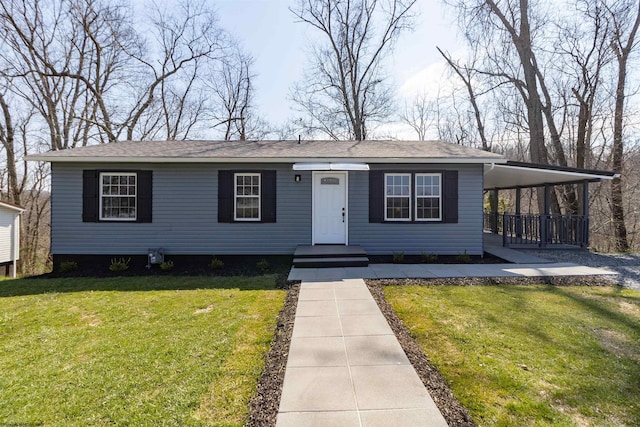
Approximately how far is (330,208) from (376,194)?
1.31 m

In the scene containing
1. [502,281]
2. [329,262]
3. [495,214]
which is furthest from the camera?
[495,214]

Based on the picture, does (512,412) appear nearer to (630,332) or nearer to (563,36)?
(630,332)

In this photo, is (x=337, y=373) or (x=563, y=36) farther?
(x=563, y=36)

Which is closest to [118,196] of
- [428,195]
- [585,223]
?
[428,195]

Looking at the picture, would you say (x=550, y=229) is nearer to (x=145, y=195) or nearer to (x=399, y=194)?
(x=399, y=194)

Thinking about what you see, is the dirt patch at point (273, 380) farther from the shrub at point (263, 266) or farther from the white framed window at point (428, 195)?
the white framed window at point (428, 195)

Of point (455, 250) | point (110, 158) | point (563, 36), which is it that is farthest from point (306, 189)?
point (563, 36)

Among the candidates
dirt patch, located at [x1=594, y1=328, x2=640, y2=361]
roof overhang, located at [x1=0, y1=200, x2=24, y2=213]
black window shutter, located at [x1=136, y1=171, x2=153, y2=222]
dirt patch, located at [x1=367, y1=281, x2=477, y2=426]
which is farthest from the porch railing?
roof overhang, located at [x1=0, y1=200, x2=24, y2=213]

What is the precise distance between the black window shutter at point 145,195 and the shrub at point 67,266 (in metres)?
1.86

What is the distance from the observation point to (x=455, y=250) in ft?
28.9

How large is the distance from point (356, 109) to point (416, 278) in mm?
14897

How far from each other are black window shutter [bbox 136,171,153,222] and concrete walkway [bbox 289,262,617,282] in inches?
170

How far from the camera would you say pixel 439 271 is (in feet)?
23.9

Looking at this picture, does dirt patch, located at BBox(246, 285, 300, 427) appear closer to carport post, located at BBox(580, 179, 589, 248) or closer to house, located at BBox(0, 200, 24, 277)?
carport post, located at BBox(580, 179, 589, 248)
